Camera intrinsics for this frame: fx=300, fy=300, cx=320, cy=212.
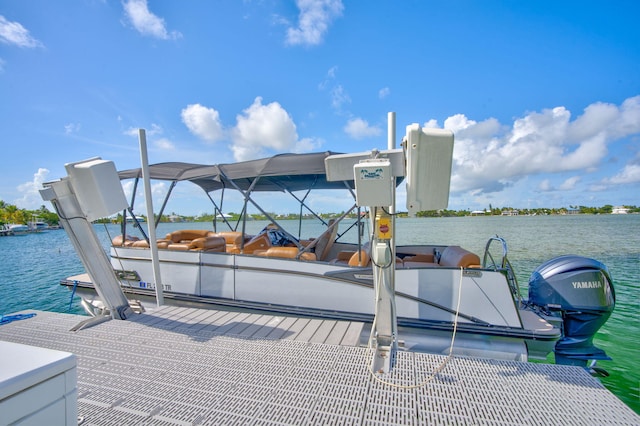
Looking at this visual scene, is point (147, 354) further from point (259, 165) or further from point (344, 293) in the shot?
point (259, 165)

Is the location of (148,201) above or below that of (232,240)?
above

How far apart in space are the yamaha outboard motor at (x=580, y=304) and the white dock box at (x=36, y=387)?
190 inches

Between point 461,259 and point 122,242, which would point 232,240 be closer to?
point 122,242

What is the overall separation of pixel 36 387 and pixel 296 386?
62.6 inches

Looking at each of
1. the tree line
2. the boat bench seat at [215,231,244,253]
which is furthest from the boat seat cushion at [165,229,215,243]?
the tree line

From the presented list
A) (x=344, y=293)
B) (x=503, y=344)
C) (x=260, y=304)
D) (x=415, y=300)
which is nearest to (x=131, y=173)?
(x=260, y=304)

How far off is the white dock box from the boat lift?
6.56 feet

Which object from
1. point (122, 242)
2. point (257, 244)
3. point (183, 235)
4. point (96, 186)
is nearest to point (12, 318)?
point (122, 242)

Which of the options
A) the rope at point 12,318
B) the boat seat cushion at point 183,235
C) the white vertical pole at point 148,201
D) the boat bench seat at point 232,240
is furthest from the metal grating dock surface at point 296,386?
the boat bench seat at point 232,240

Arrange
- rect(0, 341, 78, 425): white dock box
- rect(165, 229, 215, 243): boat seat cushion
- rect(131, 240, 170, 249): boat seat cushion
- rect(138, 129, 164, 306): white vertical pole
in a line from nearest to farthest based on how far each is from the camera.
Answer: rect(0, 341, 78, 425): white dock box
rect(138, 129, 164, 306): white vertical pole
rect(131, 240, 170, 249): boat seat cushion
rect(165, 229, 215, 243): boat seat cushion

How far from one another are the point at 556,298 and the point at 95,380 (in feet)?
16.5

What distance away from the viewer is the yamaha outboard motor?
366cm

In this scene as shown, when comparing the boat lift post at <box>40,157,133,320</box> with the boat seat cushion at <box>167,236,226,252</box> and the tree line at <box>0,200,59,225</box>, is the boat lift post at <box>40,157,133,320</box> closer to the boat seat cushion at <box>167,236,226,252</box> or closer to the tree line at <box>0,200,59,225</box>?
the boat seat cushion at <box>167,236,226,252</box>

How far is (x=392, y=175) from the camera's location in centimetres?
259
